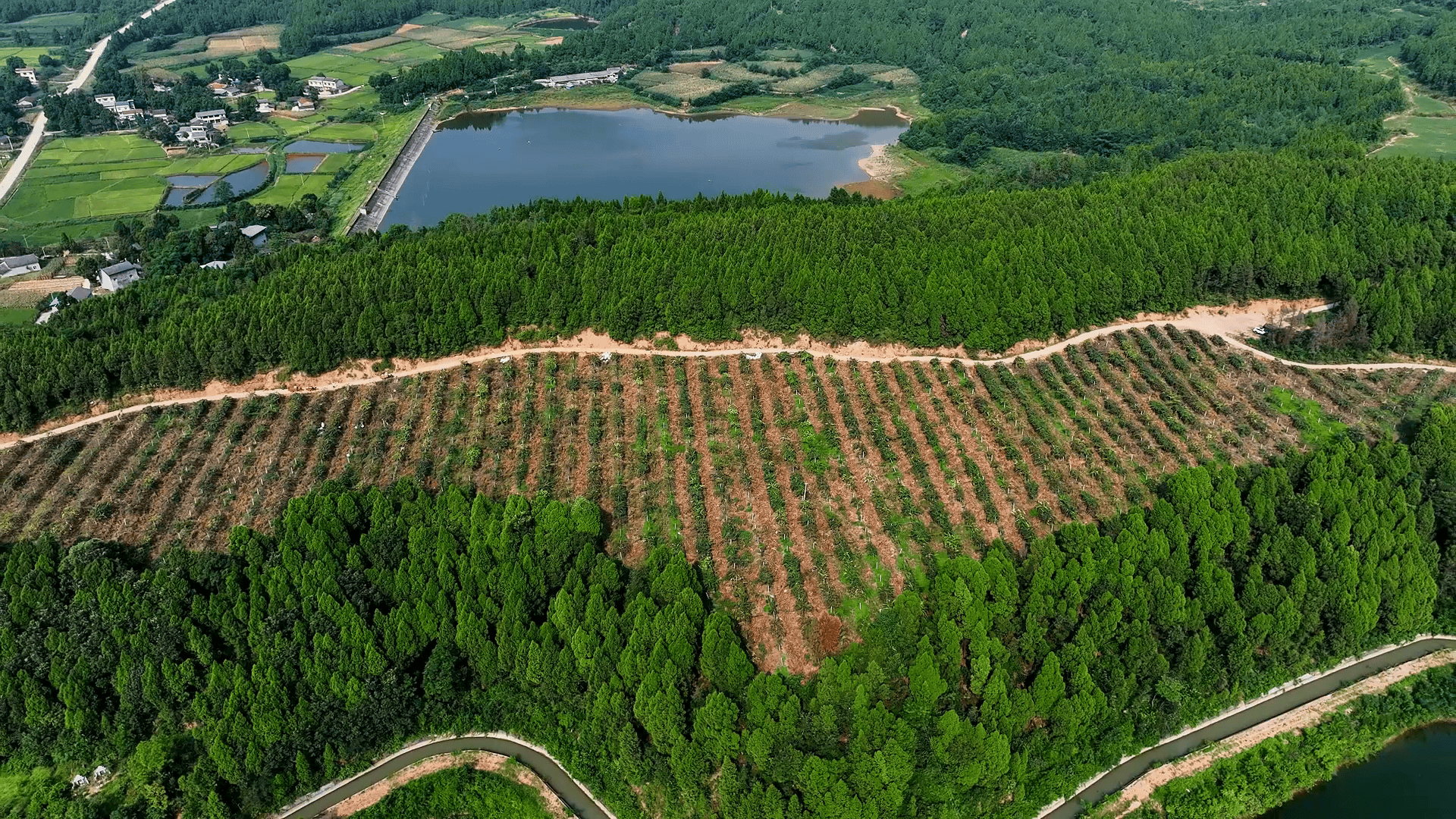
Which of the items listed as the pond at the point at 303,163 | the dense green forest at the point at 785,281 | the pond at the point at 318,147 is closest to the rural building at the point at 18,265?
the dense green forest at the point at 785,281

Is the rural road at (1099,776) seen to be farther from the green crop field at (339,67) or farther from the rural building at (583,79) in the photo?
the green crop field at (339,67)

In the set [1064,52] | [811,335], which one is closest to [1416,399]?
[811,335]

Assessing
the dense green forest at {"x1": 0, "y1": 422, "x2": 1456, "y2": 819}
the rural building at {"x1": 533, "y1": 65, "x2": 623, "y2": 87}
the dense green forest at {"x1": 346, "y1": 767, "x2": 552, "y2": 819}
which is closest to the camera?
the dense green forest at {"x1": 0, "y1": 422, "x2": 1456, "y2": 819}

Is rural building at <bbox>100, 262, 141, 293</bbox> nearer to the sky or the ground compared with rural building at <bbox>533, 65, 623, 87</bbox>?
nearer to the ground

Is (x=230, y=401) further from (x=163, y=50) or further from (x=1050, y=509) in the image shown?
(x=163, y=50)

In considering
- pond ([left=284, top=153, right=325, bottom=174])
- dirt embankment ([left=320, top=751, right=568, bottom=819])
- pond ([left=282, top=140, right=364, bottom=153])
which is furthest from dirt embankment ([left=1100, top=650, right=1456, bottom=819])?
pond ([left=282, top=140, right=364, bottom=153])

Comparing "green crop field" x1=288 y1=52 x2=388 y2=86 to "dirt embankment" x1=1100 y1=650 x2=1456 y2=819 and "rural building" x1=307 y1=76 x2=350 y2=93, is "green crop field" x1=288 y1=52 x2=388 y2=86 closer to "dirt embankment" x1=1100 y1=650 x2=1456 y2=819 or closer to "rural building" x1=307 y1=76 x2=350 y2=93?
"rural building" x1=307 y1=76 x2=350 y2=93
